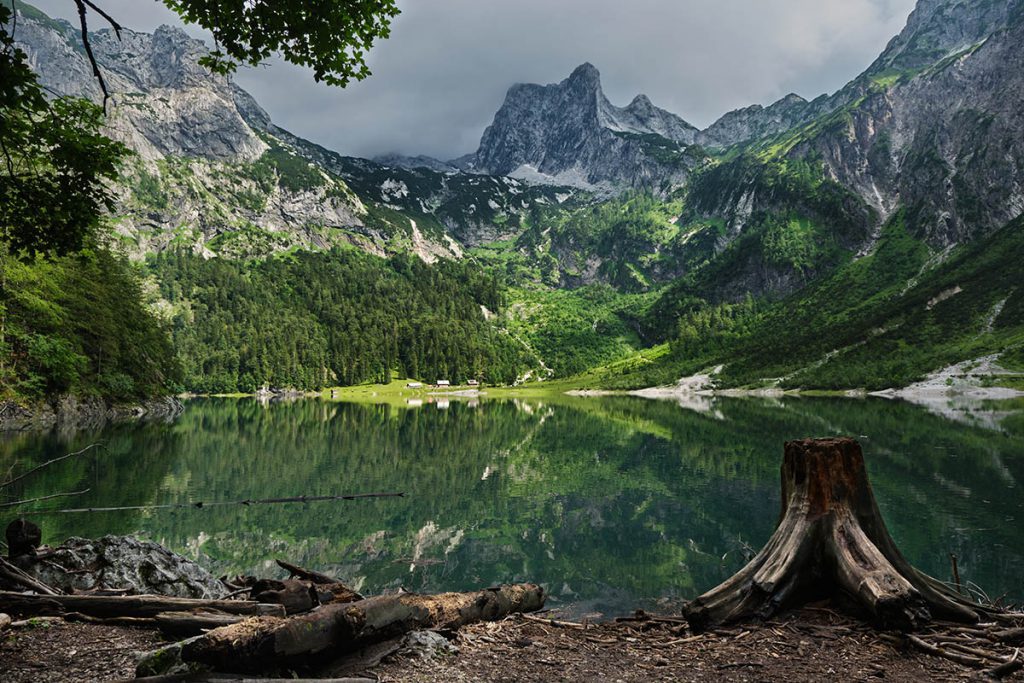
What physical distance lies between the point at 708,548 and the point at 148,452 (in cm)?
4206

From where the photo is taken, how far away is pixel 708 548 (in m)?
23.6

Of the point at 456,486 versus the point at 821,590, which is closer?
the point at 821,590

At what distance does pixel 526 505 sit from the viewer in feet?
108

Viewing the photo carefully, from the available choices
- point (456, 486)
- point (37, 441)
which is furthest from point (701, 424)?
point (37, 441)

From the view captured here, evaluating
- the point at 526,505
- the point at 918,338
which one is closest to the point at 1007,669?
the point at 526,505

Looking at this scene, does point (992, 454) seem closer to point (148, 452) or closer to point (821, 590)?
point (821, 590)

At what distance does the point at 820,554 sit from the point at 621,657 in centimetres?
342

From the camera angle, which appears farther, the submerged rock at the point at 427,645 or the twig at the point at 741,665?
the submerged rock at the point at 427,645

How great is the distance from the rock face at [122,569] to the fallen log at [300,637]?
17.0 ft

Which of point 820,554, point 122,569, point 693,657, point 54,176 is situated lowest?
point 122,569

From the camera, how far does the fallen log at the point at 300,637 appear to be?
17.0 feet

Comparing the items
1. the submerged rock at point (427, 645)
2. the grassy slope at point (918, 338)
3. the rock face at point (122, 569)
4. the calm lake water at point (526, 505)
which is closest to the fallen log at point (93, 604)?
the rock face at point (122, 569)

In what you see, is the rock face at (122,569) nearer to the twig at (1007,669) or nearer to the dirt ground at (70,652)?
the dirt ground at (70,652)

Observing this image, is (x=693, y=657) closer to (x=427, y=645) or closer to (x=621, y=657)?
(x=621, y=657)
